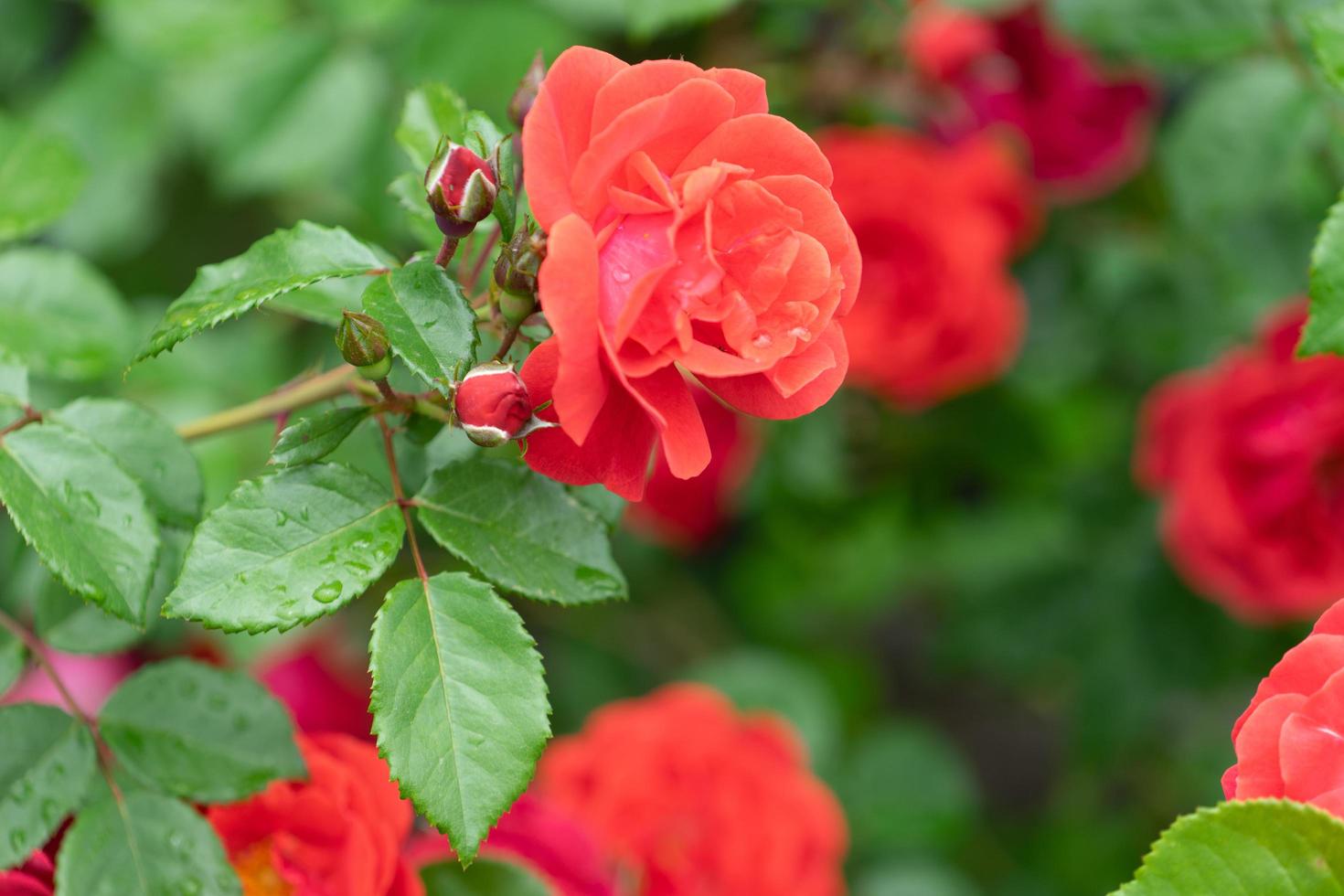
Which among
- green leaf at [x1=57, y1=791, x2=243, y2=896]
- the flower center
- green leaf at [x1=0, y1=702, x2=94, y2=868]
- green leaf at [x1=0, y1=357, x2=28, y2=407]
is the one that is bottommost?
the flower center

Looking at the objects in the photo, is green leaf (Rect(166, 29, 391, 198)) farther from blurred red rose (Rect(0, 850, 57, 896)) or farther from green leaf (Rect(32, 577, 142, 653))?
blurred red rose (Rect(0, 850, 57, 896))

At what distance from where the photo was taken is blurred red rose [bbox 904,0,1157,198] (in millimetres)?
1378

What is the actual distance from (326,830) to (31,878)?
0.50 ft

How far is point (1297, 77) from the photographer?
42.3 inches

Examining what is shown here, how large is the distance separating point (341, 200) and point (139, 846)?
3.46 ft

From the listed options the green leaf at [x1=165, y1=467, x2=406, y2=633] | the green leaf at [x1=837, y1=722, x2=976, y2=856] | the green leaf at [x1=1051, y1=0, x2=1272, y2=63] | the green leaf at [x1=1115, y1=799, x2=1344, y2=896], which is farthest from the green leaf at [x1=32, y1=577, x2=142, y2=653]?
the green leaf at [x1=837, y1=722, x2=976, y2=856]

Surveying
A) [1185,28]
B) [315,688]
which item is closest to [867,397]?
[1185,28]

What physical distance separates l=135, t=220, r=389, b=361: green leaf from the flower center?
322 millimetres

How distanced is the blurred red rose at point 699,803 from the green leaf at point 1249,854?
561mm

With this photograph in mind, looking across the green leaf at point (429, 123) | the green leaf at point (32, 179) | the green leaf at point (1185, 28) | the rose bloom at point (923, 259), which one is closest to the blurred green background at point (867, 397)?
the green leaf at point (1185, 28)

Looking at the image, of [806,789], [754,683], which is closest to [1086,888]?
[754,683]

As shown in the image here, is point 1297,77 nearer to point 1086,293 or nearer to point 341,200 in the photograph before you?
point 1086,293

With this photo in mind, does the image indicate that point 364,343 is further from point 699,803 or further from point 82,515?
point 699,803

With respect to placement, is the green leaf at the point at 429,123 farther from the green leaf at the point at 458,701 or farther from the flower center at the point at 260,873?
the flower center at the point at 260,873
